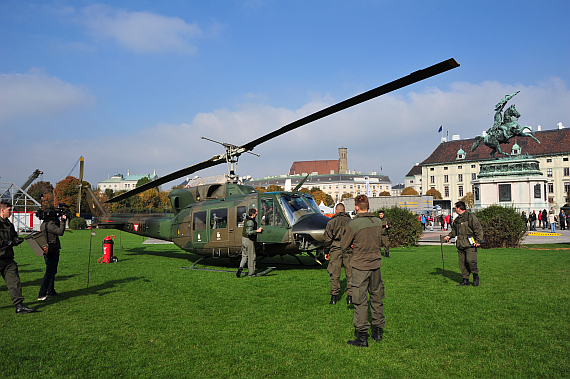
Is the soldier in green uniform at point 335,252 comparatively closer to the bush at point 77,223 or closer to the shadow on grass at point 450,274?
the shadow on grass at point 450,274

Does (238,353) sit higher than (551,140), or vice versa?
(551,140)

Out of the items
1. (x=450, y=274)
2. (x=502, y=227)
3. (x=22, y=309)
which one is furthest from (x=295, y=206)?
(x=502, y=227)

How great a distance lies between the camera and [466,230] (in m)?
9.03

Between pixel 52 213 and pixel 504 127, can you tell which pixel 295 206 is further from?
pixel 504 127

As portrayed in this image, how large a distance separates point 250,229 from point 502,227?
47.6 feet

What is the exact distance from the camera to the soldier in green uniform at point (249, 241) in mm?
10313

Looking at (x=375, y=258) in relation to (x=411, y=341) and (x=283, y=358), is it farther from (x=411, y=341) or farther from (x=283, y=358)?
(x=283, y=358)

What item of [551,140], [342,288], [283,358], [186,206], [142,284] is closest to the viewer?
[283,358]

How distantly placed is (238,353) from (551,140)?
10789cm

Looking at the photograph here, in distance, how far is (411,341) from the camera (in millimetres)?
5176

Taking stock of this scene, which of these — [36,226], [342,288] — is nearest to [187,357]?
[342,288]

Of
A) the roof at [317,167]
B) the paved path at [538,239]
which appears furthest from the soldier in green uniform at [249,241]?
the roof at [317,167]

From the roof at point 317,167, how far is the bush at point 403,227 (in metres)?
170

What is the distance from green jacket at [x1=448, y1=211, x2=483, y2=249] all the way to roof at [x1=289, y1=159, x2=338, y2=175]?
591 feet
